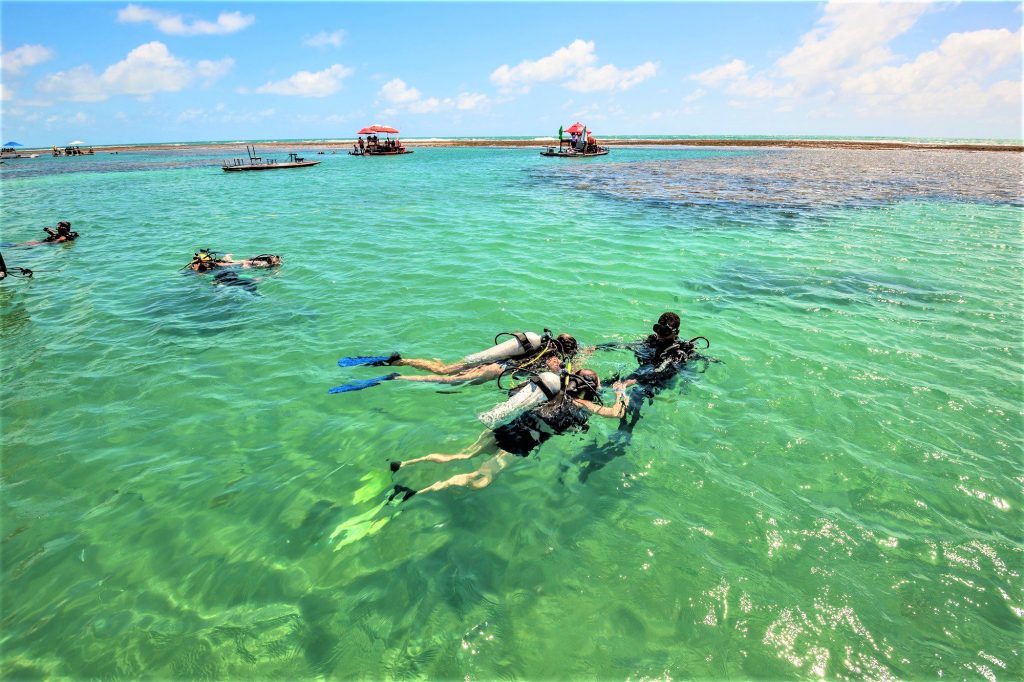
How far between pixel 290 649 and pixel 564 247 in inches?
557

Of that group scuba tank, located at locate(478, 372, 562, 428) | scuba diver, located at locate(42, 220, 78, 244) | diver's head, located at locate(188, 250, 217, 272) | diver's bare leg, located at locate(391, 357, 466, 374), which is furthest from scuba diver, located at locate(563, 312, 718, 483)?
scuba diver, located at locate(42, 220, 78, 244)

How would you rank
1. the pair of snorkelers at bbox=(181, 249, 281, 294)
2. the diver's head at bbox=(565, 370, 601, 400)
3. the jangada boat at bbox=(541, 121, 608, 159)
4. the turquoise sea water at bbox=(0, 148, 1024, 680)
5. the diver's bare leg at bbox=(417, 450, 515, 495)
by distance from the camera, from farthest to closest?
the jangada boat at bbox=(541, 121, 608, 159) → the pair of snorkelers at bbox=(181, 249, 281, 294) → the diver's head at bbox=(565, 370, 601, 400) → the diver's bare leg at bbox=(417, 450, 515, 495) → the turquoise sea water at bbox=(0, 148, 1024, 680)

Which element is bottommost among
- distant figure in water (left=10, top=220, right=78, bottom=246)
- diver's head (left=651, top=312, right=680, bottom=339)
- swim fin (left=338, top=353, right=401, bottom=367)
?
swim fin (left=338, top=353, right=401, bottom=367)

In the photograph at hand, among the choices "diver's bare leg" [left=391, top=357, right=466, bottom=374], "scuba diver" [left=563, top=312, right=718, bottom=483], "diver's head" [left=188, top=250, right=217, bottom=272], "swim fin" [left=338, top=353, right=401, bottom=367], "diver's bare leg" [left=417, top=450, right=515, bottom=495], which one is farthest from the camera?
"diver's head" [left=188, top=250, right=217, bottom=272]

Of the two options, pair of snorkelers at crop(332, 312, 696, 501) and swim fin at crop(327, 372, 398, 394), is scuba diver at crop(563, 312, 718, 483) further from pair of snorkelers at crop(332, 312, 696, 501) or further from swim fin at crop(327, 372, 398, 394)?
swim fin at crop(327, 372, 398, 394)

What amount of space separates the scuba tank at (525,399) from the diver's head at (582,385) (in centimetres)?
30

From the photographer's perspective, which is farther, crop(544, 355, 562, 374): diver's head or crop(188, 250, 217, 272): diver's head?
crop(188, 250, 217, 272): diver's head

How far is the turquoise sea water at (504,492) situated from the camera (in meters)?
3.72

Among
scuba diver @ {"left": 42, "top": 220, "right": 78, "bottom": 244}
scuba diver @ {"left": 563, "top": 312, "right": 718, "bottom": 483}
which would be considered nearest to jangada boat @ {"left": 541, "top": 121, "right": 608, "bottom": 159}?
scuba diver @ {"left": 42, "top": 220, "right": 78, "bottom": 244}

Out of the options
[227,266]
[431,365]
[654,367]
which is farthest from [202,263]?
[654,367]

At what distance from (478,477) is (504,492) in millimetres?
370

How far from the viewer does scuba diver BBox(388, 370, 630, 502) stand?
5.44 meters

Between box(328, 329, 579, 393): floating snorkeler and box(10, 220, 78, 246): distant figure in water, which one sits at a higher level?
box(10, 220, 78, 246): distant figure in water

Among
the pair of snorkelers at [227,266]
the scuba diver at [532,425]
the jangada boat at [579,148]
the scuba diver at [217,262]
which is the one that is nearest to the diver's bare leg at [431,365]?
the scuba diver at [532,425]
